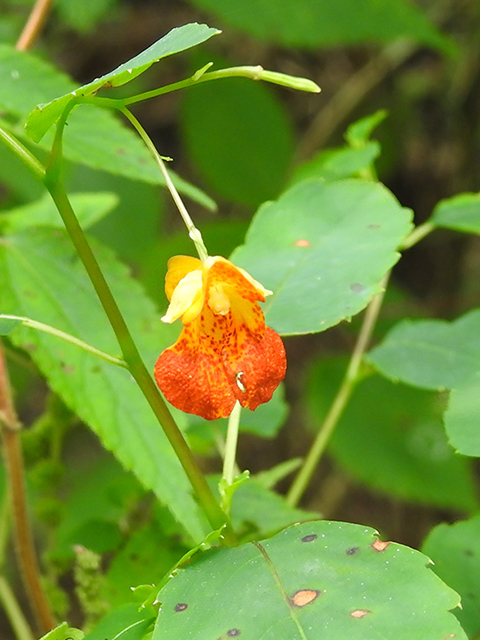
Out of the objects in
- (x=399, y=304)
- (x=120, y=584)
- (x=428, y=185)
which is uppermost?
(x=120, y=584)

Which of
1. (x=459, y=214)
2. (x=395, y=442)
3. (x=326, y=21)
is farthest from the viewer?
(x=395, y=442)

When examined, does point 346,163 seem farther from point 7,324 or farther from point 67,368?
point 7,324

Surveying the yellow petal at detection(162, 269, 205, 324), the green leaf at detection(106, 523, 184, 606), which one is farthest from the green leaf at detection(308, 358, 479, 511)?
the yellow petal at detection(162, 269, 205, 324)

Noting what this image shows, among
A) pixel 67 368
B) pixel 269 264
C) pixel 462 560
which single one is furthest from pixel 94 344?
pixel 462 560

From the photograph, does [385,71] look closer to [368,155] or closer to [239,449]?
[239,449]

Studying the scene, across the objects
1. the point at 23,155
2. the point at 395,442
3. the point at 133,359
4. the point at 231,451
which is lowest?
the point at 395,442

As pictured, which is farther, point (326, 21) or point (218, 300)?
point (326, 21)

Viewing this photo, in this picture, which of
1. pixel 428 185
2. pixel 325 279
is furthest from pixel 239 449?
pixel 325 279
